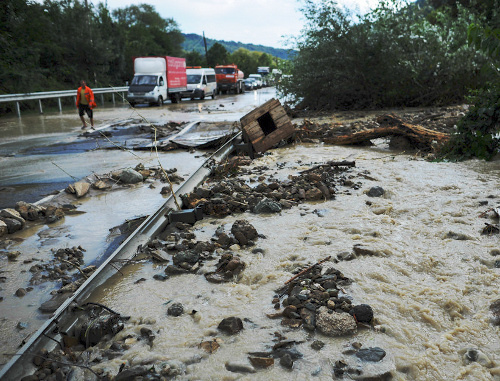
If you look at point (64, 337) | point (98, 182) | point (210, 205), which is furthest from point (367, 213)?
point (98, 182)

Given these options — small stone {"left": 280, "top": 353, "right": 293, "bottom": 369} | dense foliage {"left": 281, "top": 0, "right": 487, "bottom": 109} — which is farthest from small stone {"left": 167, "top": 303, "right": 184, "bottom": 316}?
dense foliage {"left": 281, "top": 0, "right": 487, "bottom": 109}

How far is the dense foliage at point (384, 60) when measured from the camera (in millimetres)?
18484

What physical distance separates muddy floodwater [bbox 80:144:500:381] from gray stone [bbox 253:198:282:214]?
0.15 m

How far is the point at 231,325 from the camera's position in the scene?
135 inches

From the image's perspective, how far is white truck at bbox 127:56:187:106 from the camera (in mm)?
27391

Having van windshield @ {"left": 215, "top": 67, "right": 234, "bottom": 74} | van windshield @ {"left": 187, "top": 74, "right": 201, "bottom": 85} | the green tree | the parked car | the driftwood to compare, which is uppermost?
the green tree

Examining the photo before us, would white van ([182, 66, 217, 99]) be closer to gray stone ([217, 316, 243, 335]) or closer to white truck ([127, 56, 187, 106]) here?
white truck ([127, 56, 187, 106])

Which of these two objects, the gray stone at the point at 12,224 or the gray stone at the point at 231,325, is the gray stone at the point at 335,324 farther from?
the gray stone at the point at 12,224

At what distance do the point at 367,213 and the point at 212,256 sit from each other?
7.43 ft

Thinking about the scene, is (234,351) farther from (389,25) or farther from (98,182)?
(389,25)

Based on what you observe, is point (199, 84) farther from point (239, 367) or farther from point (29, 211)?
point (239, 367)

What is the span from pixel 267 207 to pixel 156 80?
24.0 meters

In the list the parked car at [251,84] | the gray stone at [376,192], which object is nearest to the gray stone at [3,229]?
the gray stone at [376,192]

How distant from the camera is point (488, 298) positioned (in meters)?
3.74
